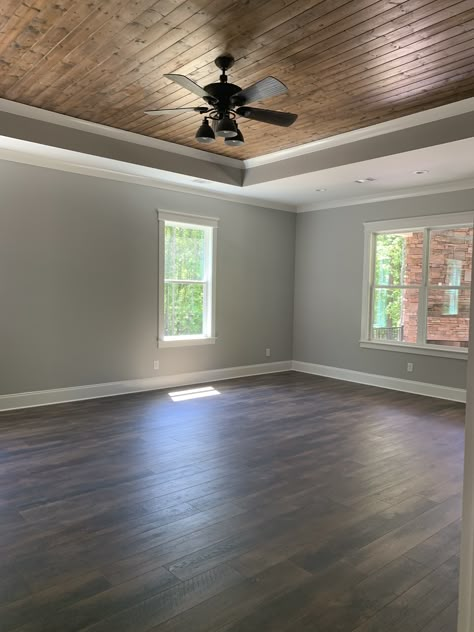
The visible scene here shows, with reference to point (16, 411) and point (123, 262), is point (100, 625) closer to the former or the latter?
point (16, 411)

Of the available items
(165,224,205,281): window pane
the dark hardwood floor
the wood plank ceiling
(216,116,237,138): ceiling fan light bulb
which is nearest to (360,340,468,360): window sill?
the dark hardwood floor

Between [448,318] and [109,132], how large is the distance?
4702mm

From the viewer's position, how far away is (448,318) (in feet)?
20.0

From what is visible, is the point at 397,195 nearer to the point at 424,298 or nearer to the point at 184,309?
the point at 424,298

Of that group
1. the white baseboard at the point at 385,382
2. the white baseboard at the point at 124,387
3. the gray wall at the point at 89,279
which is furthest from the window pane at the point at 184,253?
the white baseboard at the point at 385,382

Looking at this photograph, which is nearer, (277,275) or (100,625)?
(100,625)

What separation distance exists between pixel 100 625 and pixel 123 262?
450cm

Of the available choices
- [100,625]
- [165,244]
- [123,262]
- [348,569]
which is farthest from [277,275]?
[100,625]

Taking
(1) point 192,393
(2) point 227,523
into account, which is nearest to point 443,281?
(1) point 192,393

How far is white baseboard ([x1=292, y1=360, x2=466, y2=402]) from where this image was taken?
6.01 m

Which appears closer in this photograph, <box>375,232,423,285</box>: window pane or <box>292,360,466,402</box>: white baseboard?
<box>292,360,466,402</box>: white baseboard

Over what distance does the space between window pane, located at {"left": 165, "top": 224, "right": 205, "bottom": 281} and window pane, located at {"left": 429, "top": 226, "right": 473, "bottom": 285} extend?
3.16m

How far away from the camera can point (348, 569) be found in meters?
2.26

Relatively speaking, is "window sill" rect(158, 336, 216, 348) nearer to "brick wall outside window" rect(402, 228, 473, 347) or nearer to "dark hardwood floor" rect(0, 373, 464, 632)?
"dark hardwood floor" rect(0, 373, 464, 632)
